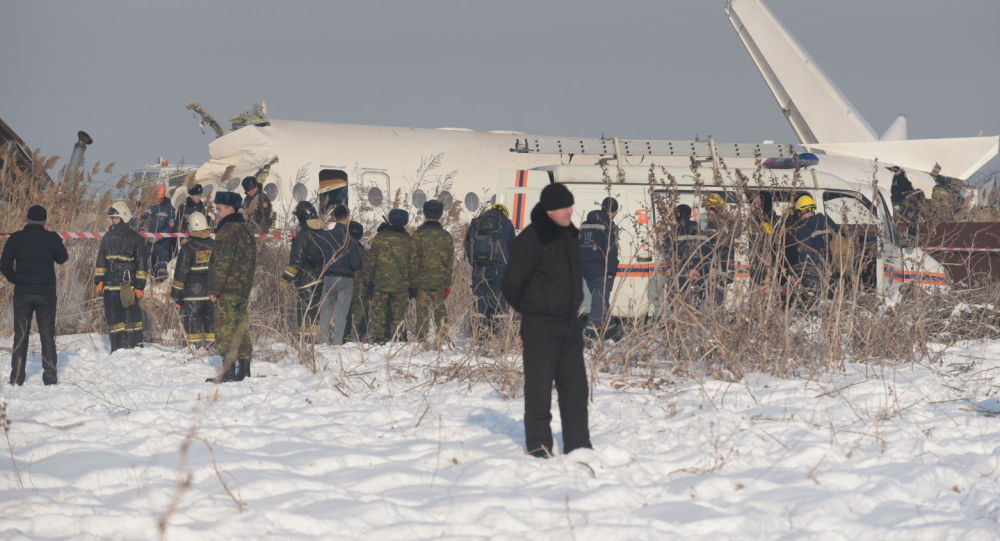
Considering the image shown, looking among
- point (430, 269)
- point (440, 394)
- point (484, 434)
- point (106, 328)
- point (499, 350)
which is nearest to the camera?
point (484, 434)

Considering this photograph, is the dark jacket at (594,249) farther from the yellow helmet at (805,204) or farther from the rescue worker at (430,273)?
the yellow helmet at (805,204)

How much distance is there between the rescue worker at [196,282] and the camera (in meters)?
10.0

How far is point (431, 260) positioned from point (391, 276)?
0.47m

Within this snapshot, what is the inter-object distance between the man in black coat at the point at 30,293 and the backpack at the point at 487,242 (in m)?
4.34

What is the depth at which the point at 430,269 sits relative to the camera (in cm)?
1130

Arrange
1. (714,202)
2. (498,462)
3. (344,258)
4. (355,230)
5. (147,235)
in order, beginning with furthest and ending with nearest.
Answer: (147,235), (355,230), (344,258), (714,202), (498,462)

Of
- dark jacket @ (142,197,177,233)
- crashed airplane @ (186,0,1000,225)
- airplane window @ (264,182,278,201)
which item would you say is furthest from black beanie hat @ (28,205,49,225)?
airplane window @ (264,182,278,201)

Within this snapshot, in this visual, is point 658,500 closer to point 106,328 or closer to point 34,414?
point 34,414

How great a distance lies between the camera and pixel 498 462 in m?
5.86

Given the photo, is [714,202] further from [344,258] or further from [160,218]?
[160,218]

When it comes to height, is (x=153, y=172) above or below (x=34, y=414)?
above

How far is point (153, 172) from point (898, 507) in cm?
1985

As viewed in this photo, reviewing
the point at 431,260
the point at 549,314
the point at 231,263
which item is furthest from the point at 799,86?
the point at 549,314

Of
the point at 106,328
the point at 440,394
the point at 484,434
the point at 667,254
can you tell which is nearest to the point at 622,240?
the point at 667,254
